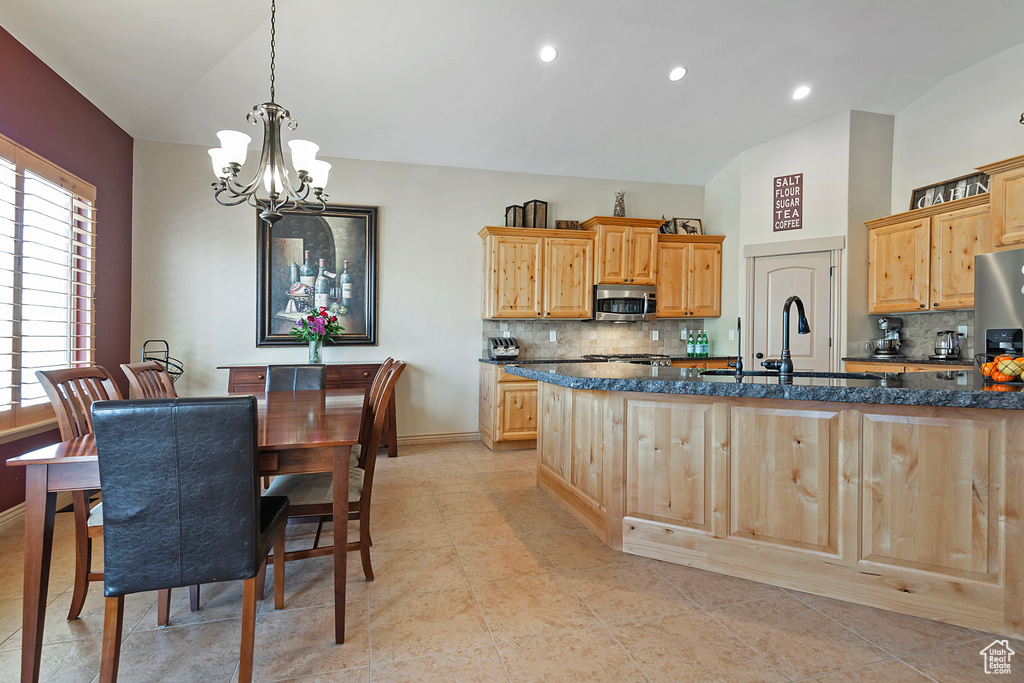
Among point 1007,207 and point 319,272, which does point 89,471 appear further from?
point 1007,207

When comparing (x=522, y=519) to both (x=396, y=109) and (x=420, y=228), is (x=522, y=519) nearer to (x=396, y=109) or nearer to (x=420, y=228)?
(x=420, y=228)

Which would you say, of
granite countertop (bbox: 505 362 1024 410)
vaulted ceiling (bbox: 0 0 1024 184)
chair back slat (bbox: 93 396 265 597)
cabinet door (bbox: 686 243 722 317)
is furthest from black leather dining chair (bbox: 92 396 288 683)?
cabinet door (bbox: 686 243 722 317)

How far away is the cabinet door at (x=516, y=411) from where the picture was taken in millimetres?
4867

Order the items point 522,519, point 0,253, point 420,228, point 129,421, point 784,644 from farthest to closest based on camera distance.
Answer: point 420,228
point 522,519
point 0,253
point 784,644
point 129,421

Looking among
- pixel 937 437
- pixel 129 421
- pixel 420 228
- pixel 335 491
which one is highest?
pixel 420 228

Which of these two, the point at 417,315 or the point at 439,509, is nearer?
the point at 439,509

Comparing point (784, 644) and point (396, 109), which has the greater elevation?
point (396, 109)

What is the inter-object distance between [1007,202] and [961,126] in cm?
123

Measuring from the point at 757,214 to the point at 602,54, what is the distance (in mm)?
2518

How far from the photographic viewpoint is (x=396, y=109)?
4.38 m

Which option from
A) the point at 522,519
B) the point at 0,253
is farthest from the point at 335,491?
the point at 0,253

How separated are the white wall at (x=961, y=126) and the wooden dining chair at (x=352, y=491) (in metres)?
5.12

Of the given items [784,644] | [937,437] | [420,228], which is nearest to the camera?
[784,644]
